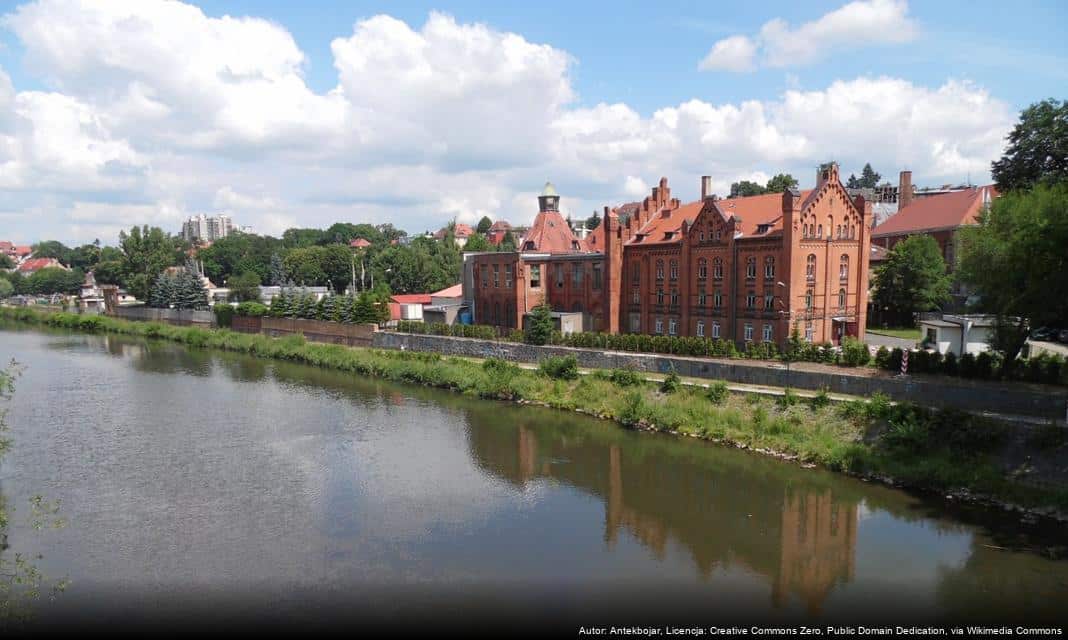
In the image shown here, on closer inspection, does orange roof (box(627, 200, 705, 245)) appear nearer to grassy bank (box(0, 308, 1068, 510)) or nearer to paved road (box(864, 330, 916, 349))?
grassy bank (box(0, 308, 1068, 510))

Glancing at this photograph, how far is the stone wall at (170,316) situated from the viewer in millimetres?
65938

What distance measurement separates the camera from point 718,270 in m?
36.4

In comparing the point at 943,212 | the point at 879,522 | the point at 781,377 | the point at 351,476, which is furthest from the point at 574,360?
the point at 943,212

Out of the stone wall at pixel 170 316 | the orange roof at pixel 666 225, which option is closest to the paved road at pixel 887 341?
the orange roof at pixel 666 225

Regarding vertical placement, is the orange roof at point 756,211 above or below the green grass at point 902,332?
above

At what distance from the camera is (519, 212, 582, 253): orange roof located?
46562 mm

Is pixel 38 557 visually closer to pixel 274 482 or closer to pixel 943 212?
pixel 274 482

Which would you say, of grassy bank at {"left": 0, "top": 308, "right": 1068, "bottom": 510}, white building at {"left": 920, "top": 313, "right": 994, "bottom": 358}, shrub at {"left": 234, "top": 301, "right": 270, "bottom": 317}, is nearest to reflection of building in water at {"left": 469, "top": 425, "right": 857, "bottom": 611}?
grassy bank at {"left": 0, "top": 308, "right": 1068, "bottom": 510}

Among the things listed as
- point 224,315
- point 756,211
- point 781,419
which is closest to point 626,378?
point 781,419

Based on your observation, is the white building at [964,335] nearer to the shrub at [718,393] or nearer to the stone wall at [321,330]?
the shrub at [718,393]

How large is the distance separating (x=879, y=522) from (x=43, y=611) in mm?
20682

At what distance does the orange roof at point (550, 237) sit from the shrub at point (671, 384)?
17.3 m

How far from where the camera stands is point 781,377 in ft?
94.2

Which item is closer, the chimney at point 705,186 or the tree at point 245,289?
the chimney at point 705,186
